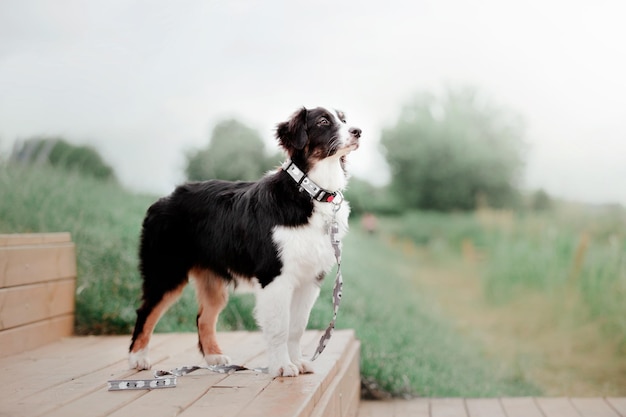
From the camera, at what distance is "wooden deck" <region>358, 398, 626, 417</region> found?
353 centimetres

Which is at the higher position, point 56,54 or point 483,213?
point 56,54

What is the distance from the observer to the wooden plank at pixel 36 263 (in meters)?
3.32

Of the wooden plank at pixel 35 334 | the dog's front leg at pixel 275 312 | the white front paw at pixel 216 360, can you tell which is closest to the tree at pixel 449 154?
the wooden plank at pixel 35 334

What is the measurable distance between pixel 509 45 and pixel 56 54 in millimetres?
3329

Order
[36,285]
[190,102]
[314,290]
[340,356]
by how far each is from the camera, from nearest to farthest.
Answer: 1. [314,290]
2. [340,356]
3. [36,285]
4. [190,102]

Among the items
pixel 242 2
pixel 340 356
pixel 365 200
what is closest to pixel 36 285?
pixel 340 356

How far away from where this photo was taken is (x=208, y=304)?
116 inches

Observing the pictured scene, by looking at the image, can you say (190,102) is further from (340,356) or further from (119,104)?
(340,356)

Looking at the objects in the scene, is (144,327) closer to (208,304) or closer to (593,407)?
(208,304)

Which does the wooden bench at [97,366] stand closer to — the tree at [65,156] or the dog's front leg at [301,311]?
the dog's front leg at [301,311]

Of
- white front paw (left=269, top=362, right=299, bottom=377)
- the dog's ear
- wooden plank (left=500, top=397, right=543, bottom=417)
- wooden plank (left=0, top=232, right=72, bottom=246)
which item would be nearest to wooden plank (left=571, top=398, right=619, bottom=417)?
wooden plank (left=500, top=397, right=543, bottom=417)

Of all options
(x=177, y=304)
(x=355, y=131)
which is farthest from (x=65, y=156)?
(x=355, y=131)

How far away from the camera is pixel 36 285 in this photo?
3590mm

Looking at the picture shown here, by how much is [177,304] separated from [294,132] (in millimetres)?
2326
